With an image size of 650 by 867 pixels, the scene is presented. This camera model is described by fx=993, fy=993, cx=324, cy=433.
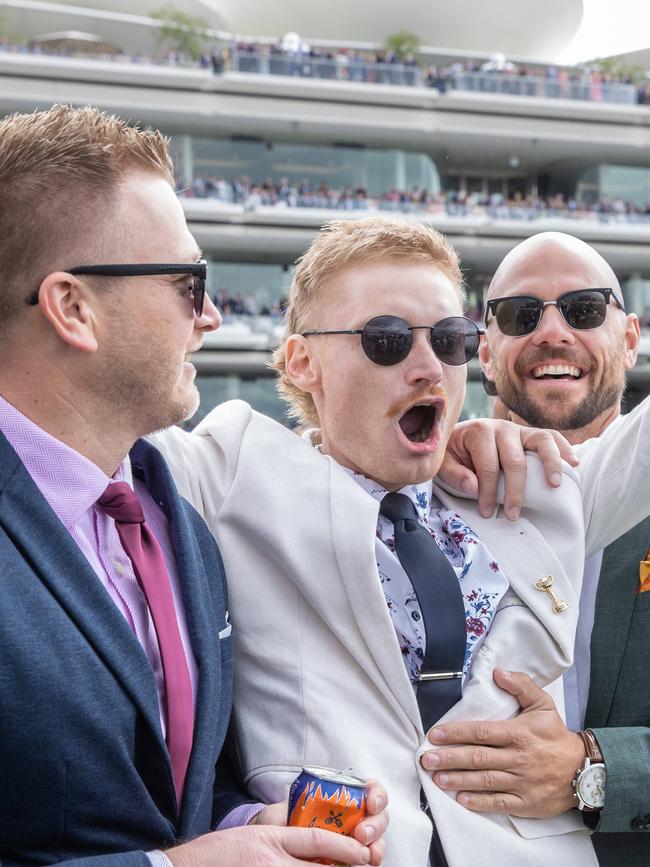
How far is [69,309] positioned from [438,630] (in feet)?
3.26

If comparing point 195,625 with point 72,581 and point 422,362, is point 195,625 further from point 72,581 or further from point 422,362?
point 422,362

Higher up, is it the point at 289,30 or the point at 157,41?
the point at 289,30

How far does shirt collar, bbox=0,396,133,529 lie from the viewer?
1848mm

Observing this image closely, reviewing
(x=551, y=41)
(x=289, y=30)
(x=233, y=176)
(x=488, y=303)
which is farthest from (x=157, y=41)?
(x=488, y=303)

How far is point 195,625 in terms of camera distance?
6.31ft

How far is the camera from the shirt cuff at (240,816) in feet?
6.32

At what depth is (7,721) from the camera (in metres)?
1.58

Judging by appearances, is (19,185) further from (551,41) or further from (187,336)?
(551,41)

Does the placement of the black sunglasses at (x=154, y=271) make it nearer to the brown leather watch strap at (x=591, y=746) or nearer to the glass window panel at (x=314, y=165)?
the brown leather watch strap at (x=591, y=746)

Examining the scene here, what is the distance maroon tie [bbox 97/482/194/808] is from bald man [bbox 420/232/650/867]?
0.54 meters

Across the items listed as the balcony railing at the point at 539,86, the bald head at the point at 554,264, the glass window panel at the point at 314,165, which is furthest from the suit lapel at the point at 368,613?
the balcony railing at the point at 539,86

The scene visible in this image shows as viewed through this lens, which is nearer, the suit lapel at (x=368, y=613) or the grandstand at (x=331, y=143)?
the suit lapel at (x=368, y=613)

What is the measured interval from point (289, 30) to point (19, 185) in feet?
145

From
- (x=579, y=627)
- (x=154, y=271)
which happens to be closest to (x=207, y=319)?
(x=154, y=271)
